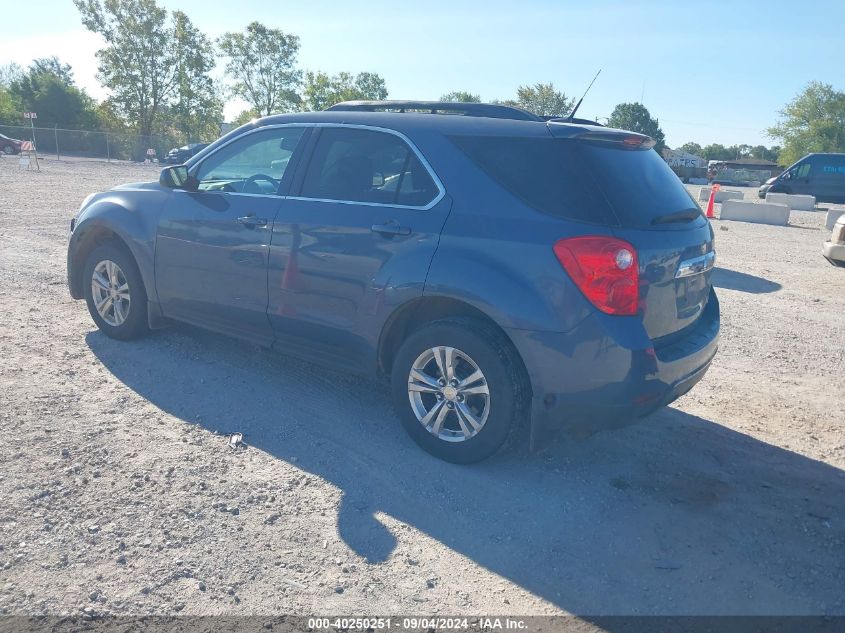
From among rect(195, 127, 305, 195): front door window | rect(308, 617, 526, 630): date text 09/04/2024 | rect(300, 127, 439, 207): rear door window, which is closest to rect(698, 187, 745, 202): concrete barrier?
rect(195, 127, 305, 195): front door window

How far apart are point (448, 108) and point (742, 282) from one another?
21.9 feet

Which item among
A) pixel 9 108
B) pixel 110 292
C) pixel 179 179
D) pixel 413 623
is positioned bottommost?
pixel 413 623

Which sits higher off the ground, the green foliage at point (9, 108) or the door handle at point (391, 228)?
the green foliage at point (9, 108)

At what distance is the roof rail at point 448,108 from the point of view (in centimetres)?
453

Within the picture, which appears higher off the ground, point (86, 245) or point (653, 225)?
point (653, 225)

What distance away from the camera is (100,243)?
239 inches

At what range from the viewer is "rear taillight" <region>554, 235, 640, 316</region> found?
3.65 meters

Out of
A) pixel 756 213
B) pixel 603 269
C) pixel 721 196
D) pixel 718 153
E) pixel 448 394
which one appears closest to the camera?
pixel 603 269

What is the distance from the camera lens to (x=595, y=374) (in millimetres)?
3686

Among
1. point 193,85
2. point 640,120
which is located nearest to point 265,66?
point 193,85

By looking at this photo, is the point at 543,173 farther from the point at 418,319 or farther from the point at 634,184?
the point at 418,319

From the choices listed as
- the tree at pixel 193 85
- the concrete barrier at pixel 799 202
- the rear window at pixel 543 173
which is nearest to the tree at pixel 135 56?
the tree at pixel 193 85

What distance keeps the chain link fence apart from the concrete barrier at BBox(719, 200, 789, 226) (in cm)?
3934

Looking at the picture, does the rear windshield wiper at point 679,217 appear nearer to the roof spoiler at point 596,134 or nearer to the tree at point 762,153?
the roof spoiler at point 596,134
